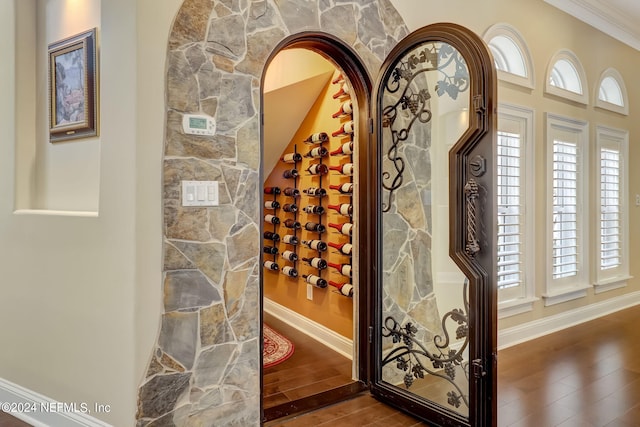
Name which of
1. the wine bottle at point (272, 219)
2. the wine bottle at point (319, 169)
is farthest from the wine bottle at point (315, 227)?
the wine bottle at point (272, 219)

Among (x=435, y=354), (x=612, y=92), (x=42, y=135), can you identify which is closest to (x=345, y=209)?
(x=435, y=354)

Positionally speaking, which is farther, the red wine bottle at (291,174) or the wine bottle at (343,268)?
the red wine bottle at (291,174)

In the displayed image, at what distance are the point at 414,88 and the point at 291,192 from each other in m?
1.90

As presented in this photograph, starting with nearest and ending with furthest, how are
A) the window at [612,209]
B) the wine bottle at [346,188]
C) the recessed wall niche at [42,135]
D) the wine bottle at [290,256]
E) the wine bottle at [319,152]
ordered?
the recessed wall niche at [42,135], the wine bottle at [346,188], the wine bottle at [319,152], the wine bottle at [290,256], the window at [612,209]

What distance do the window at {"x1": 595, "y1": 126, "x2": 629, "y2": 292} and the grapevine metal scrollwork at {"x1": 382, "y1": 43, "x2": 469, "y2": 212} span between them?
309 cm

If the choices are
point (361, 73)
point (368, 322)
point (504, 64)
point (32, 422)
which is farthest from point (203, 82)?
point (504, 64)

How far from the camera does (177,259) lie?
2.08 metres

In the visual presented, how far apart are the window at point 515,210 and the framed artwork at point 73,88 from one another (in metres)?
2.97

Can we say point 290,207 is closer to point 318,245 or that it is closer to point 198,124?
point 318,245

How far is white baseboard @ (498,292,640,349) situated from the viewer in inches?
144

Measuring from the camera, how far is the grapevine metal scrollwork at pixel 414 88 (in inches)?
90.4

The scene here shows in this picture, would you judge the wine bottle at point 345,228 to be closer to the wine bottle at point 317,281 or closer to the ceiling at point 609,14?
the wine bottle at point 317,281

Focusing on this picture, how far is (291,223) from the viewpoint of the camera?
414 cm

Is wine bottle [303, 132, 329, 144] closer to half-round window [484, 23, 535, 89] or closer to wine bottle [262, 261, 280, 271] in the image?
wine bottle [262, 261, 280, 271]
